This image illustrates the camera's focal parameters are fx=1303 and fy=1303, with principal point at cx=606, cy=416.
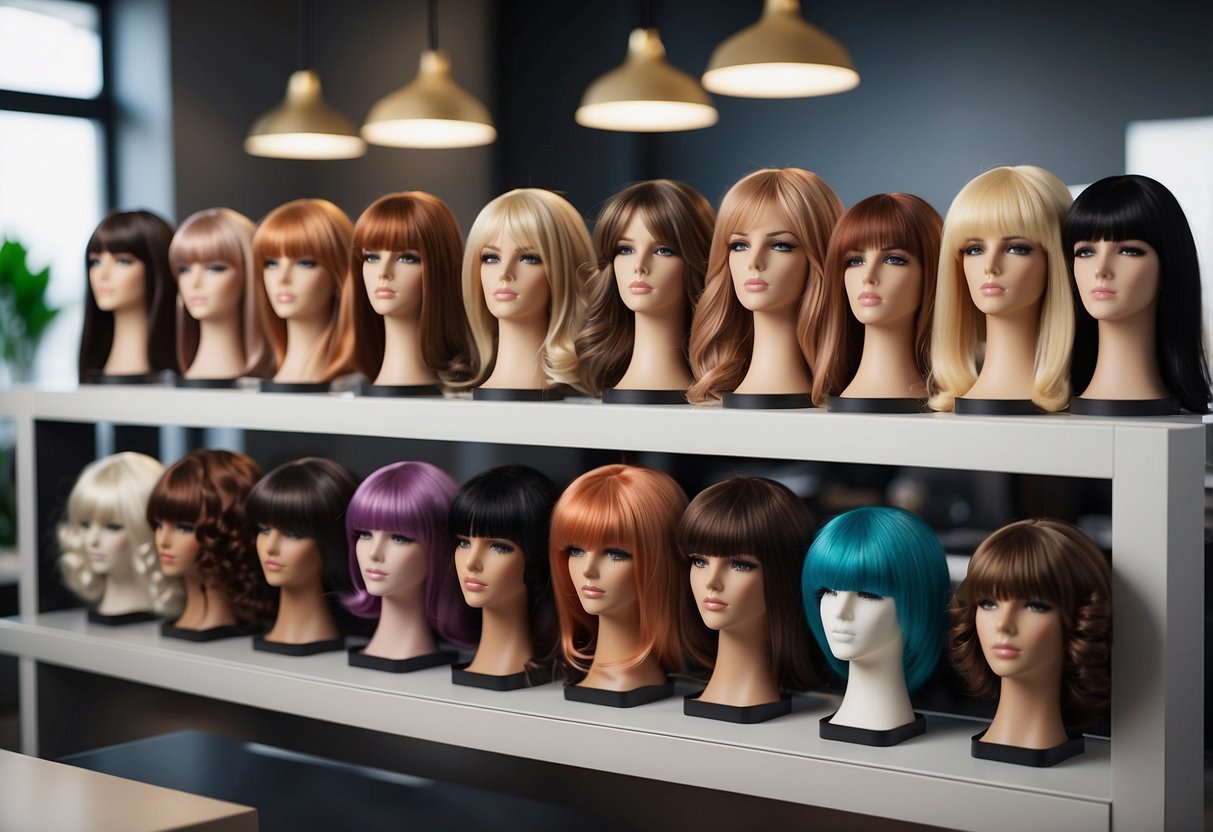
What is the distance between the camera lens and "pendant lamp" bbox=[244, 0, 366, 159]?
3225mm

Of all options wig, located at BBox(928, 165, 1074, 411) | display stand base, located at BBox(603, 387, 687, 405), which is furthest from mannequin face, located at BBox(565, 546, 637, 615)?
wig, located at BBox(928, 165, 1074, 411)

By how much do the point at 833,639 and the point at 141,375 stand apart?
1899 mm

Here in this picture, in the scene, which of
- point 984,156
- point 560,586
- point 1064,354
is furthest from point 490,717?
point 984,156

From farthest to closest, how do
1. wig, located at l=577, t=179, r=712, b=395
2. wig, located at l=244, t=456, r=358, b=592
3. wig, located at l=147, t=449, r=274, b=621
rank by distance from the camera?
wig, located at l=147, t=449, r=274, b=621 < wig, located at l=244, t=456, r=358, b=592 < wig, located at l=577, t=179, r=712, b=395

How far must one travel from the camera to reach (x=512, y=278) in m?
2.43

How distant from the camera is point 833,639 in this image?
6.82ft

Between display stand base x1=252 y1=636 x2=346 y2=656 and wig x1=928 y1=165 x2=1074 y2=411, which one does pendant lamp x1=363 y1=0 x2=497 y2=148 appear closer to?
display stand base x1=252 y1=636 x2=346 y2=656

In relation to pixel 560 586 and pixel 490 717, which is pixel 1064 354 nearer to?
pixel 560 586

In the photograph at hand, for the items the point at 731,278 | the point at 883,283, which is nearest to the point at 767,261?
the point at 731,278

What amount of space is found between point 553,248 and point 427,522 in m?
0.60

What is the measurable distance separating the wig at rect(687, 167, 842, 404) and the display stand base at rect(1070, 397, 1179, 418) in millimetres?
461

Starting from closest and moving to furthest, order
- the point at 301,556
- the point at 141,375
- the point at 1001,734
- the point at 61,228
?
1. the point at 1001,734
2. the point at 301,556
3. the point at 141,375
4. the point at 61,228

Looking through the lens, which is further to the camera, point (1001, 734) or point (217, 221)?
point (217, 221)

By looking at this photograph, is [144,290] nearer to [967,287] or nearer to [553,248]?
[553,248]
